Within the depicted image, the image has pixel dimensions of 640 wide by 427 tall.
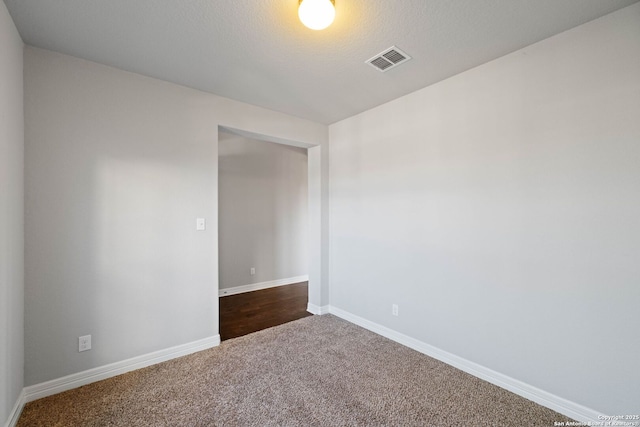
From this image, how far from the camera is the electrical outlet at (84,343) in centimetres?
207

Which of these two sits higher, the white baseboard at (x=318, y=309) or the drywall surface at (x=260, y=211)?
the drywall surface at (x=260, y=211)

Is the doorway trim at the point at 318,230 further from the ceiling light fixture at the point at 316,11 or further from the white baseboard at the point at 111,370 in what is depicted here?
the ceiling light fixture at the point at 316,11

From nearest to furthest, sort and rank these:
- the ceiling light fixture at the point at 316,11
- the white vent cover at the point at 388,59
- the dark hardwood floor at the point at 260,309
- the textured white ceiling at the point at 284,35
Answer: the ceiling light fixture at the point at 316,11
the textured white ceiling at the point at 284,35
the white vent cover at the point at 388,59
the dark hardwood floor at the point at 260,309

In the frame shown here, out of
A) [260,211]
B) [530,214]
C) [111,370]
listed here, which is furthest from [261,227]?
[530,214]

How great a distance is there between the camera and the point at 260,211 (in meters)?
4.91

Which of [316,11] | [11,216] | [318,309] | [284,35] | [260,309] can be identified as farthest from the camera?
[260,309]

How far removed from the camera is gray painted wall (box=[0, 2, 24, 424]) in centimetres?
152

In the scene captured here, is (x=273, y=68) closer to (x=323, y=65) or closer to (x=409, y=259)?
(x=323, y=65)

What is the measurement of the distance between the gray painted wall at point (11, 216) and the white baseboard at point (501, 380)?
2924mm

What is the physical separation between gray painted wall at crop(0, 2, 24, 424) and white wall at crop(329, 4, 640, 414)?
2.94 meters

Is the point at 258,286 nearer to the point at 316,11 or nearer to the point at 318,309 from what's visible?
the point at 318,309

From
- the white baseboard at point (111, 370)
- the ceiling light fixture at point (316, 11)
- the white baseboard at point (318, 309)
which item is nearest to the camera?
the ceiling light fixture at point (316, 11)

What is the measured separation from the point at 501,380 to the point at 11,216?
360cm

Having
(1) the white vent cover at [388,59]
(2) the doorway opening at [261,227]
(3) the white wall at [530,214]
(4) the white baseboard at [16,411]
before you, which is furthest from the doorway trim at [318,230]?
(4) the white baseboard at [16,411]
